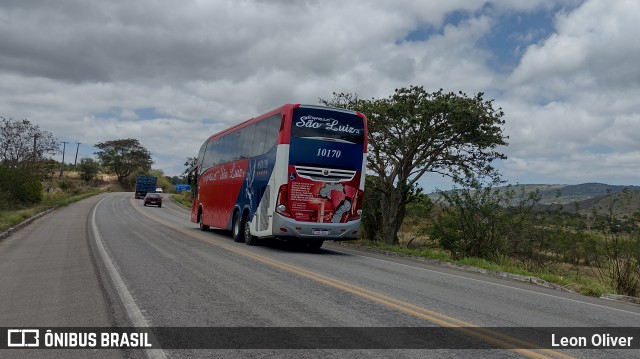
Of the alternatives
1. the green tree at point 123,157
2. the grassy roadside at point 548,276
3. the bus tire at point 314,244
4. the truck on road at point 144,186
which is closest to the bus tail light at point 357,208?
the bus tire at point 314,244

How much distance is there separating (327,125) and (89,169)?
4161 inches

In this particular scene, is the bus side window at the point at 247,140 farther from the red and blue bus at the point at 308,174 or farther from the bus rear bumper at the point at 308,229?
the bus rear bumper at the point at 308,229

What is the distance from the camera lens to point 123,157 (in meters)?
111

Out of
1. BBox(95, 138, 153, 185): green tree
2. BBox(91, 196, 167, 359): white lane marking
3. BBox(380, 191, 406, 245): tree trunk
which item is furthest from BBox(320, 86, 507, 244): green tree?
BBox(95, 138, 153, 185): green tree

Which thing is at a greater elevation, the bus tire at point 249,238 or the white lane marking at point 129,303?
the bus tire at point 249,238

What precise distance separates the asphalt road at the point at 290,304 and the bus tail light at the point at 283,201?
2.18 meters

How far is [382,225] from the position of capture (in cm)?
2497

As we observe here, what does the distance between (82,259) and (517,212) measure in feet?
44.4

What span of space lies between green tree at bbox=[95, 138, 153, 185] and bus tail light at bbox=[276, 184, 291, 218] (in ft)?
342

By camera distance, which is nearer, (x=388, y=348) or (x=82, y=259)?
(x=388, y=348)

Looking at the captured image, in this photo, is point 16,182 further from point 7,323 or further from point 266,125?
point 7,323

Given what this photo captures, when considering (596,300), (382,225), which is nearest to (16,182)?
(382,225)

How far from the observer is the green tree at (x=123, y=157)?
109875 millimetres

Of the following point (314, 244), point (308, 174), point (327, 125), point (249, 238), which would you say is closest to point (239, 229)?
point (249, 238)
